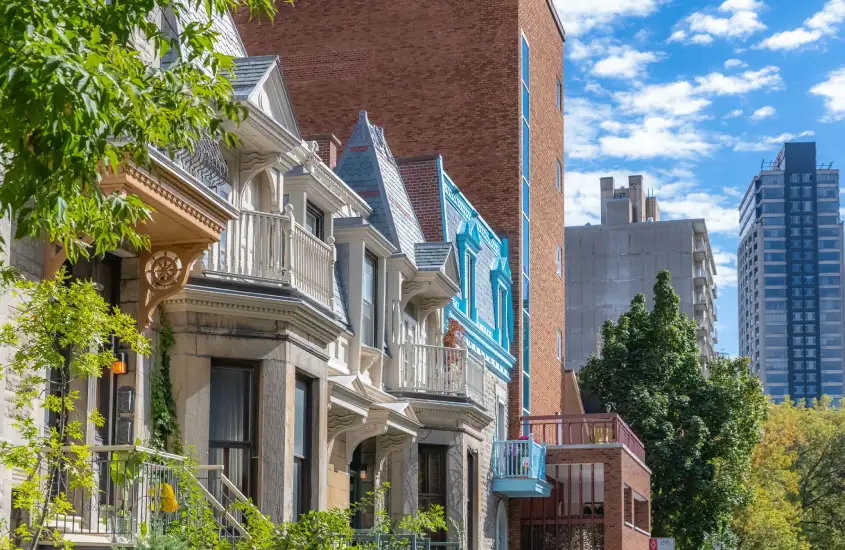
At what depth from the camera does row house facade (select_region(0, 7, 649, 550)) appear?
1681cm

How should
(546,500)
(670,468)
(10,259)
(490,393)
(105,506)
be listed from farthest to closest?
(670,468) → (546,500) → (490,393) → (105,506) → (10,259)

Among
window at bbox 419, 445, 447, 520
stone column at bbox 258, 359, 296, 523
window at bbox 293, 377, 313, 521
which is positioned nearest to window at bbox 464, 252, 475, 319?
window at bbox 419, 445, 447, 520

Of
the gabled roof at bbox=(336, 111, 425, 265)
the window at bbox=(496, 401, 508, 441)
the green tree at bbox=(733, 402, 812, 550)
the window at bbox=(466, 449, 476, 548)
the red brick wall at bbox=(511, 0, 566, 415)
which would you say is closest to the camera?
the gabled roof at bbox=(336, 111, 425, 265)

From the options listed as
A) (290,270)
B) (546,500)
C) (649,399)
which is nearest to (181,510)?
(290,270)

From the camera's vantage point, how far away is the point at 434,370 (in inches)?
1121

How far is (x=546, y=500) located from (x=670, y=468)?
27.2ft

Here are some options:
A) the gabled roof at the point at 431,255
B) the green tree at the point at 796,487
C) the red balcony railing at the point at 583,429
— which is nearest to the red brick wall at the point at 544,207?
the red balcony railing at the point at 583,429

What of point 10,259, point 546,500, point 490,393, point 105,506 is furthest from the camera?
point 546,500

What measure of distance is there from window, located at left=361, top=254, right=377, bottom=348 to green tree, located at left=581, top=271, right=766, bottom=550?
77.1ft

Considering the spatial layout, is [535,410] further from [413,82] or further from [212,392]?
[212,392]

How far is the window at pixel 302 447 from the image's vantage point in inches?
792

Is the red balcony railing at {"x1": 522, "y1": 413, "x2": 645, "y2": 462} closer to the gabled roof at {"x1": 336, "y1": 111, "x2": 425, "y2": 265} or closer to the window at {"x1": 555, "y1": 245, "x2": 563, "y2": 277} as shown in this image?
the window at {"x1": 555, "y1": 245, "x2": 563, "y2": 277}

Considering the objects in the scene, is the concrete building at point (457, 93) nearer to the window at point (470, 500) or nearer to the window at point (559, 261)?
the window at point (559, 261)

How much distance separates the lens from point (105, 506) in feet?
50.3
